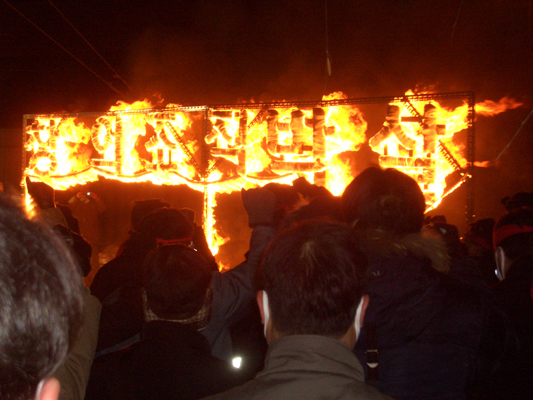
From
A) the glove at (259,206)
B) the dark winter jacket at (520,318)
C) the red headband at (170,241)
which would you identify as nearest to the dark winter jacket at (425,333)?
the dark winter jacket at (520,318)

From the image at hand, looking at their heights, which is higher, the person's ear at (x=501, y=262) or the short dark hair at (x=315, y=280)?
the short dark hair at (x=315, y=280)

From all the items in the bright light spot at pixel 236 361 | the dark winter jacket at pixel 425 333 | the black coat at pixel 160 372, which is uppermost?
the dark winter jacket at pixel 425 333

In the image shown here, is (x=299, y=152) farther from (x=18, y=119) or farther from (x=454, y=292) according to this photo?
(x=18, y=119)

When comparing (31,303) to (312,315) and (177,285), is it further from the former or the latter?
(177,285)

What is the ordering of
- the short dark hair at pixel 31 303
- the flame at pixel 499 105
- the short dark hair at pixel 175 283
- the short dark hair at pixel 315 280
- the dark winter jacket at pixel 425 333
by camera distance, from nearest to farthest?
the short dark hair at pixel 31 303 → the short dark hair at pixel 315 280 → the dark winter jacket at pixel 425 333 → the short dark hair at pixel 175 283 → the flame at pixel 499 105

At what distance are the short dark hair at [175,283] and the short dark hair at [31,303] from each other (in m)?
1.27

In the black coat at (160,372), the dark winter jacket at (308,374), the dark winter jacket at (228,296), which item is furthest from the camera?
the dark winter jacket at (228,296)

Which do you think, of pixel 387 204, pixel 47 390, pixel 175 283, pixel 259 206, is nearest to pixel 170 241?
pixel 259 206

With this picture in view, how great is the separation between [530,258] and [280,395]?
1.86 metres

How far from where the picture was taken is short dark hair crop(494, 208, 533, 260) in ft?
7.38

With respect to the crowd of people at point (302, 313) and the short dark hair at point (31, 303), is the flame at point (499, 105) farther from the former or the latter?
the short dark hair at point (31, 303)

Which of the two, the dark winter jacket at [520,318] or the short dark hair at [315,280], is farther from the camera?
the dark winter jacket at [520,318]

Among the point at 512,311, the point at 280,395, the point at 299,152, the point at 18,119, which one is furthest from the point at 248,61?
the point at 280,395

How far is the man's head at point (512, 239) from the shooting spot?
7.42 ft
